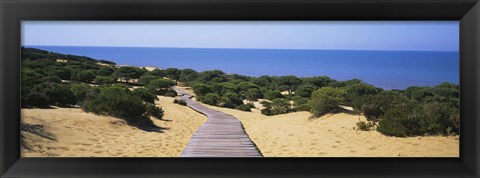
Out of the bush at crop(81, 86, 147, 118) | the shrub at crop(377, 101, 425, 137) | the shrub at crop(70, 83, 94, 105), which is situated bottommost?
the shrub at crop(377, 101, 425, 137)

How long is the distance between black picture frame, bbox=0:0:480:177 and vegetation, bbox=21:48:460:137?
133 cm

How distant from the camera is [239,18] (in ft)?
8.96

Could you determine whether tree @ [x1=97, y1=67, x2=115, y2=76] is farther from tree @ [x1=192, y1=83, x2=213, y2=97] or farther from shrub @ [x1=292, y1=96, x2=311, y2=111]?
shrub @ [x1=292, y1=96, x2=311, y2=111]

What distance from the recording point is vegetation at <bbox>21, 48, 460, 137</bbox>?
16.9ft

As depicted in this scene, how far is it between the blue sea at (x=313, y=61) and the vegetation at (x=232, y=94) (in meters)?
0.39

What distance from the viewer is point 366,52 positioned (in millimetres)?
4992

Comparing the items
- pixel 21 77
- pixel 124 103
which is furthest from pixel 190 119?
pixel 21 77

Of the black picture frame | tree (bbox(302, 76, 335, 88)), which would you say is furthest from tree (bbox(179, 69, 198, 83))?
the black picture frame

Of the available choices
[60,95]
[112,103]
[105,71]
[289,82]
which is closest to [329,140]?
[289,82]

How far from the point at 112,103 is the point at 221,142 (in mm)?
2259

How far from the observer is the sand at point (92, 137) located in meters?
4.27

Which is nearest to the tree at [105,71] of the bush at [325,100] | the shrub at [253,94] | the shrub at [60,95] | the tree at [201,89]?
the shrub at [60,95]

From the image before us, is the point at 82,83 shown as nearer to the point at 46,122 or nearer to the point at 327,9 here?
the point at 46,122

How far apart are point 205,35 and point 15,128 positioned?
2.22 metres
